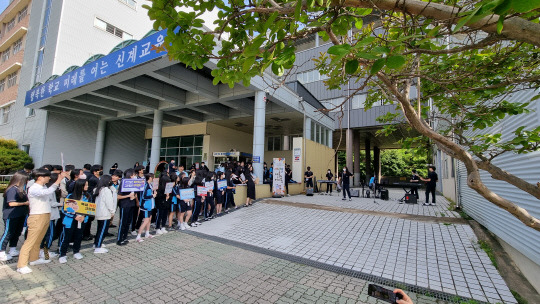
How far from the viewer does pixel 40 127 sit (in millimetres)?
17938

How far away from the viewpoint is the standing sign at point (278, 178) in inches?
495

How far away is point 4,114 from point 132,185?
27715 millimetres

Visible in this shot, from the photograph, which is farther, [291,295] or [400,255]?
[400,255]

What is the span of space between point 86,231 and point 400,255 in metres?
7.60

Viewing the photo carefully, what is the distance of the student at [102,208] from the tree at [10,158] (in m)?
18.1

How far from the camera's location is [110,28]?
2095cm

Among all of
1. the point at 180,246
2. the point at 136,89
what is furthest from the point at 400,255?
the point at 136,89

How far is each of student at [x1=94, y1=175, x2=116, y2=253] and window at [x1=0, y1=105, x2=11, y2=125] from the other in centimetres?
2652

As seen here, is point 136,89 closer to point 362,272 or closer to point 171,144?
point 171,144

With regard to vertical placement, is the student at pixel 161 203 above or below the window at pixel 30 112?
below

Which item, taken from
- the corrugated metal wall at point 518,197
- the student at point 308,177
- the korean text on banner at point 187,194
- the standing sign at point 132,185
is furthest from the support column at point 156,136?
the corrugated metal wall at point 518,197

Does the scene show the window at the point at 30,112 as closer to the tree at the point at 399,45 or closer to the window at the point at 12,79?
the window at the point at 12,79

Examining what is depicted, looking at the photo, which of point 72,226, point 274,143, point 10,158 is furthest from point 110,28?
point 72,226

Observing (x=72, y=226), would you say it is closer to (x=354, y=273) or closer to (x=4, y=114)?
(x=354, y=273)
